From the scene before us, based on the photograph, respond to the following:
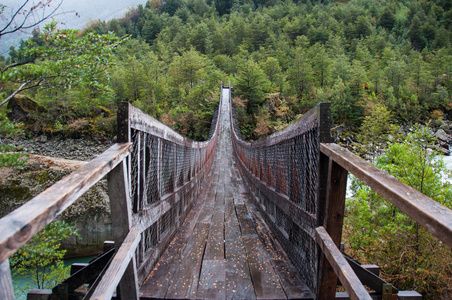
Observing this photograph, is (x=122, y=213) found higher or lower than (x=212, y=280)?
higher

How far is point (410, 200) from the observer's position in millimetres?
920

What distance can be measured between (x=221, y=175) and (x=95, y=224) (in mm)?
4583

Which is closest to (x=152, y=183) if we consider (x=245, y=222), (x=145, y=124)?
(x=145, y=124)

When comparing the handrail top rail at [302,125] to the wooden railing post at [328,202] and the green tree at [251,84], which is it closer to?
the wooden railing post at [328,202]

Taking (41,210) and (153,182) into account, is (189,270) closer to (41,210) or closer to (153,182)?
(153,182)

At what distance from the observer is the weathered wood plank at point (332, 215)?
1.73m

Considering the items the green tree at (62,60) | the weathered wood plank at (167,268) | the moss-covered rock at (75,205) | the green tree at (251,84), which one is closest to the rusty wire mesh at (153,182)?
the weathered wood plank at (167,268)

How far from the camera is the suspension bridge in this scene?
96 cm

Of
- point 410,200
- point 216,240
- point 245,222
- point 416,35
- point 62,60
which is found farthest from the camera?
point 416,35

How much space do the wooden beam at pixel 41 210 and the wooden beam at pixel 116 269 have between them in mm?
544

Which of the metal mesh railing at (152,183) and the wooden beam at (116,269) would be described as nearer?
the wooden beam at (116,269)

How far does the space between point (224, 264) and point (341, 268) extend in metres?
1.52

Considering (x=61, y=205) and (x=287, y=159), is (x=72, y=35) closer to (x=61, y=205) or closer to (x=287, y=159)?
(x=287, y=159)

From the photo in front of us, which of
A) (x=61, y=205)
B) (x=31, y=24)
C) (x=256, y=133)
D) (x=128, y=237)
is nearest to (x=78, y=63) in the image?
(x=31, y=24)
